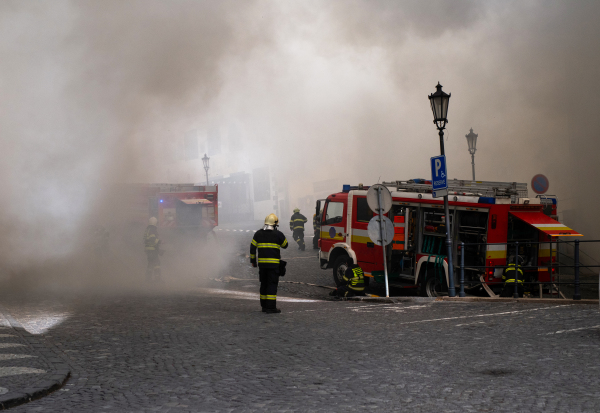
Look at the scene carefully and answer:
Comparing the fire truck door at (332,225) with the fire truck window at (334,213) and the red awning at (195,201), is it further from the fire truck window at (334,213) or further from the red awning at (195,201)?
the red awning at (195,201)

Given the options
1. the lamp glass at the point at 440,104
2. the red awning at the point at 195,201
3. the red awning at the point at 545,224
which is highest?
the lamp glass at the point at 440,104

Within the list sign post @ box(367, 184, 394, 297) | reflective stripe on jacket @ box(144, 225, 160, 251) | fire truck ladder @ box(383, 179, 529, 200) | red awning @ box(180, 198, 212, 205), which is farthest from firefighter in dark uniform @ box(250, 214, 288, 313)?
red awning @ box(180, 198, 212, 205)

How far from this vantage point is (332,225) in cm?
1309

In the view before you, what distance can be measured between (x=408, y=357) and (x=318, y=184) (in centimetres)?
3400

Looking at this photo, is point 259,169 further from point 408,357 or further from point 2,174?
point 408,357

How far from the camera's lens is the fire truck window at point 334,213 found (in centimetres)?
1291

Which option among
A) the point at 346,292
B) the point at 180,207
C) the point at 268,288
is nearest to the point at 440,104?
the point at 346,292

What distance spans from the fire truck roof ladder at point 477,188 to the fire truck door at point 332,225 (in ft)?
5.12

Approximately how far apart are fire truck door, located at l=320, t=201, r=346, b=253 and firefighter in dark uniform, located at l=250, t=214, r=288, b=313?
3.88 m

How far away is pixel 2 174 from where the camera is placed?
595 inches

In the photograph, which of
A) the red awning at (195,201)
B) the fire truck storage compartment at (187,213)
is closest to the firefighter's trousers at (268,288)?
the fire truck storage compartment at (187,213)

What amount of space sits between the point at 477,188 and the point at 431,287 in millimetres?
1942

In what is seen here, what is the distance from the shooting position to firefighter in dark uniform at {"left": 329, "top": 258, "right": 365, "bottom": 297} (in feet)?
36.7

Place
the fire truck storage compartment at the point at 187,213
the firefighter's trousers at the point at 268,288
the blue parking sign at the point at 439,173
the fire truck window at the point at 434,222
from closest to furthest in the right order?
the firefighter's trousers at the point at 268,288, the blue parking sign at the point at 439,173, the fire truck window at the point at 434,222, the fire truck storage compartment at the point at 187,213
